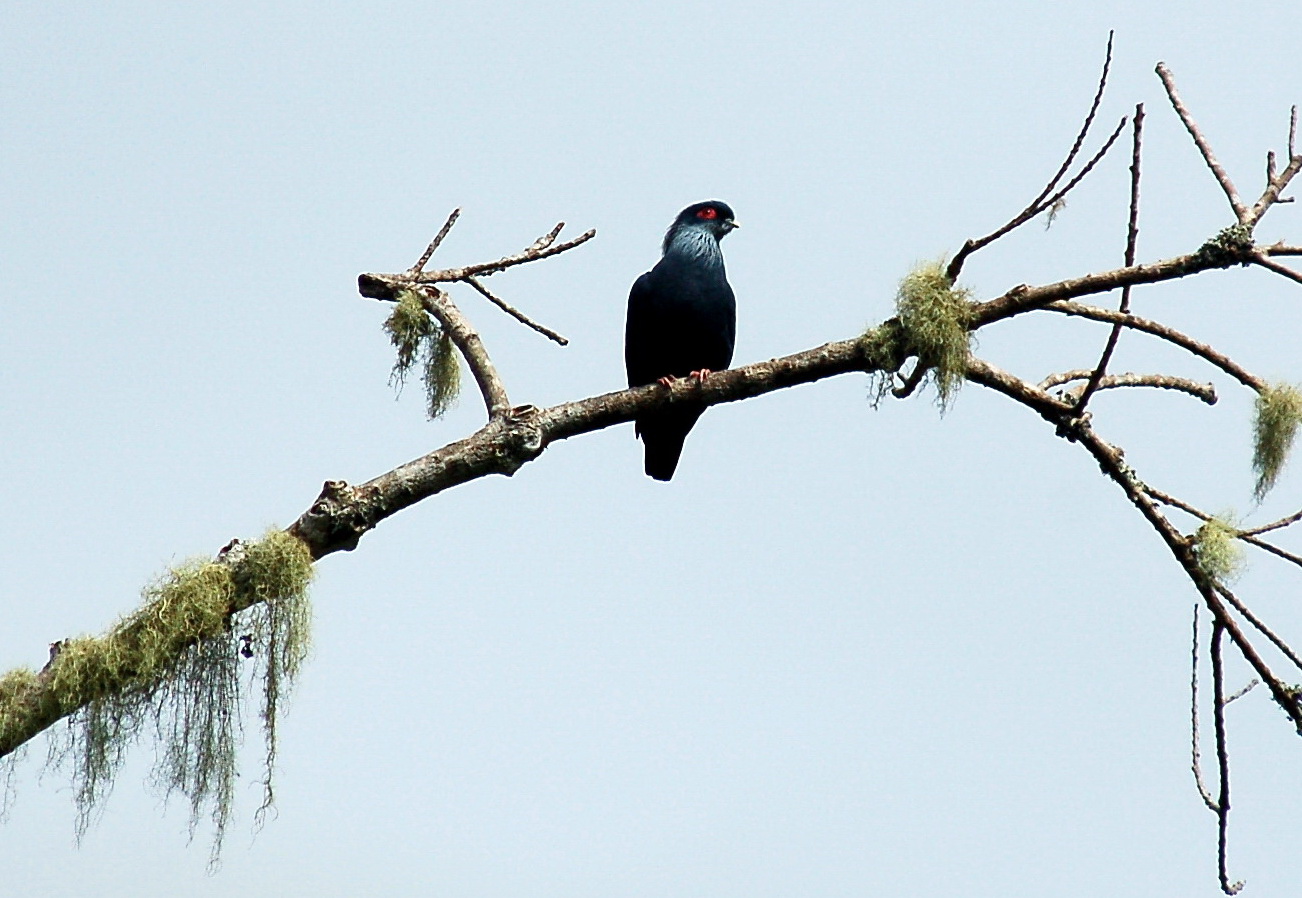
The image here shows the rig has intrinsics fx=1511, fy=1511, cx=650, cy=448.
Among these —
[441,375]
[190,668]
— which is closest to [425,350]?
[441,375]

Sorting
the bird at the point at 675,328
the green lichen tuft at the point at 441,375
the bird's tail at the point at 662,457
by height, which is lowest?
the green lichen tuft at the point at 441,375

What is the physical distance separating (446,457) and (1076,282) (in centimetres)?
153

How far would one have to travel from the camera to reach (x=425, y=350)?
443cm

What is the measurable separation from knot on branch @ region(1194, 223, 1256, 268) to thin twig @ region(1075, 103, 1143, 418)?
0.58 ft

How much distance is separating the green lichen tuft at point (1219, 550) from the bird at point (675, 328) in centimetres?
242

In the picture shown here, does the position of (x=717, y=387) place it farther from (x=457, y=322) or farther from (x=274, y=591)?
(x=274, y=591)

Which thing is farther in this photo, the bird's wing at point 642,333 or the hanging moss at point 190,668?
the bird's wing at point 642,333

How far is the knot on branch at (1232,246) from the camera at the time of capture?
342 cm

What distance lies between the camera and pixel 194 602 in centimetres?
333

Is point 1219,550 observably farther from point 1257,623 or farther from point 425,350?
point 425,350

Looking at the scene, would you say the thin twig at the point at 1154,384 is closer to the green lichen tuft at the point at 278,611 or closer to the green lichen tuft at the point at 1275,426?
the green lichen tuft at the point at 1275,426

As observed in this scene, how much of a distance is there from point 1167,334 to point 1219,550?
56 centimetres

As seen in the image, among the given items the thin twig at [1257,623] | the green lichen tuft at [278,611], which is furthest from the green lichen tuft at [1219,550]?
the green lichen tuft at [278,611]

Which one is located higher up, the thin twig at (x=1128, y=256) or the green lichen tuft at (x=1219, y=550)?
the thin twig at (x=1128, y=256)
